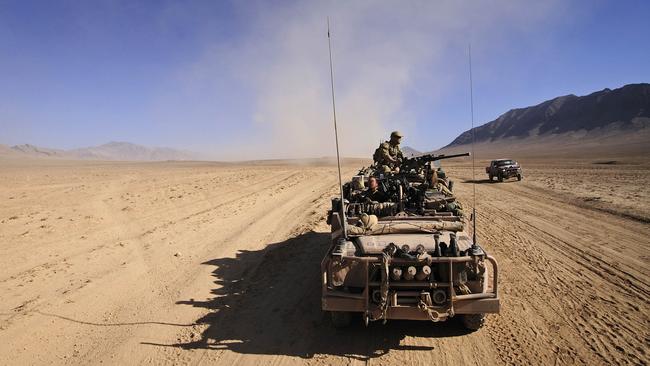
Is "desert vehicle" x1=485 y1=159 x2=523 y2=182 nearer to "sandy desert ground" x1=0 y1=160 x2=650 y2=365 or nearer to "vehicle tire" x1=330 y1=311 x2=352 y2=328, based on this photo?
"sandy desert ground" x1=0 y1=160 x2=650 y2=365

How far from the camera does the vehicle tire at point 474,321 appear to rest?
223 inches

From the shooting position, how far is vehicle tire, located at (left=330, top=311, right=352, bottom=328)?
19.1ft

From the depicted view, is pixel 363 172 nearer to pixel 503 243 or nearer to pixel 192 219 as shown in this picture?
pixel 503 243

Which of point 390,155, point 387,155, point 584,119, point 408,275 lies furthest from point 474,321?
point 584,119

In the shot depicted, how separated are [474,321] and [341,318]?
1812 millimetres

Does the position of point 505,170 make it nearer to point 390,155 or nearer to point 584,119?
point 390,155

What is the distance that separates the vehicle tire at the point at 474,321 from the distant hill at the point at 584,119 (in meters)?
96.4

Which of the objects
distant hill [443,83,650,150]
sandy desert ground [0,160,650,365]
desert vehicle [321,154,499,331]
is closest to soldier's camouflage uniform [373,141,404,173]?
sandy desert ground [0,160,650,365]

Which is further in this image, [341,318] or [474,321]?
[341,318]

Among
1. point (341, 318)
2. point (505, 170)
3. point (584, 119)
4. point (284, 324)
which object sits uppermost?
point (584, 119)

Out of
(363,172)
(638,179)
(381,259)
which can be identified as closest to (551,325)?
(381,259)

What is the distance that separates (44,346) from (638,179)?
29216 millimetres

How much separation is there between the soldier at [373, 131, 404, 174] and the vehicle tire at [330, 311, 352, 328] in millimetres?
5509

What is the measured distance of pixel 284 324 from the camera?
621 centimetres
